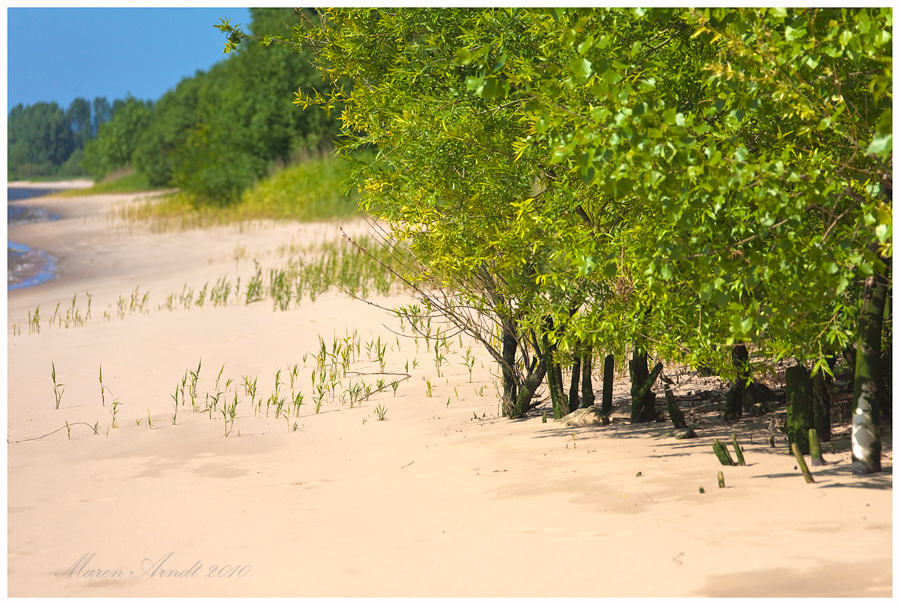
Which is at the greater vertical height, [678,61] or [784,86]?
[678,61]

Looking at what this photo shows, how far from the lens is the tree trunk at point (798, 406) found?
4.46 meters

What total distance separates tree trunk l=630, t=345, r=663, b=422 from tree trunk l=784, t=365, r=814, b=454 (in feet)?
2.88

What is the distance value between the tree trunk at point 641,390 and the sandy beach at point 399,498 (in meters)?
0.17

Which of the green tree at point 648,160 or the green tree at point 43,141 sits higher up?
the green tree at point 43,141

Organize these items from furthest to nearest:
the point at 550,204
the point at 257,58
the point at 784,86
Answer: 1. the point at 257,58
2. the point at 550,204
3. the point at 784,86

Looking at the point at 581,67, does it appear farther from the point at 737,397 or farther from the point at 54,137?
the point at 54,137

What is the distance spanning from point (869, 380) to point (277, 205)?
78.1 feet

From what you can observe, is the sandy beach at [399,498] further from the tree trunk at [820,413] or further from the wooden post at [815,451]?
the tree trunk at [820,413]

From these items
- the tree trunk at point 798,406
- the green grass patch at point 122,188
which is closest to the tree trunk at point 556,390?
the tree trunk at point 798,406

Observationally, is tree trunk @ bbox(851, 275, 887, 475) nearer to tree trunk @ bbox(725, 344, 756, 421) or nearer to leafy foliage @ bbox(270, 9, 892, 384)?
leafy foliage @ bbox(270, 9, 892, 384)

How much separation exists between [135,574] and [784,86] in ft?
11.0

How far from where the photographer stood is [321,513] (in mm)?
4246

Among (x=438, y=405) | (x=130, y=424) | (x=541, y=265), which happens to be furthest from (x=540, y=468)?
(x=130, y=424)

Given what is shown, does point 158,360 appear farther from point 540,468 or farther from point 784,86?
point 784,86
